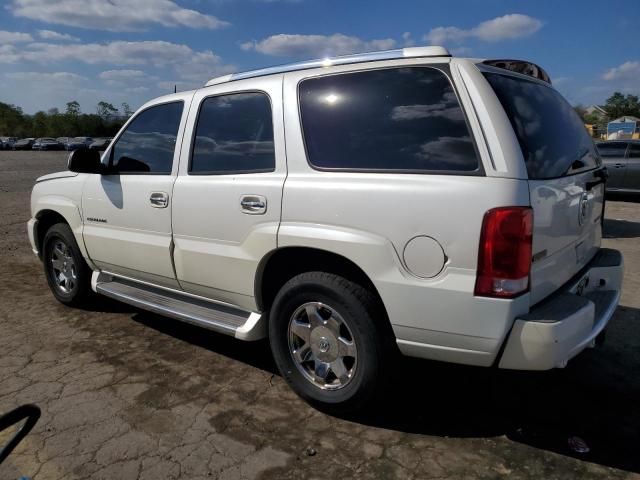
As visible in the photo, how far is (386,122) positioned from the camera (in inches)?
107

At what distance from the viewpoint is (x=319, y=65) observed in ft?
10.2

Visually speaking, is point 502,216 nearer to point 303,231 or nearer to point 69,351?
point 303,231

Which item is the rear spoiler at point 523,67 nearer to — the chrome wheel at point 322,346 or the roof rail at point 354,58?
the roof rail at point 354,58

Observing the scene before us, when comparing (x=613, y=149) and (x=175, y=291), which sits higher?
(x=613, y=149)

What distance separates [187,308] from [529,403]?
2.30 m

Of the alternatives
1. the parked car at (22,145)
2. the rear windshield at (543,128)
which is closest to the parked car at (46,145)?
the parked car at (22,145)

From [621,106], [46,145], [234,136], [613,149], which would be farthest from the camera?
[621,106]

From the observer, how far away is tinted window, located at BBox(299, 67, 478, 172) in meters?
2.52

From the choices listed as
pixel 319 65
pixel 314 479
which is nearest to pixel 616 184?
pixel 319 65

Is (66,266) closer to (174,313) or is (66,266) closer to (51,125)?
(174,313)

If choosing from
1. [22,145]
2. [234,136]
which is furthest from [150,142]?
[22,145]

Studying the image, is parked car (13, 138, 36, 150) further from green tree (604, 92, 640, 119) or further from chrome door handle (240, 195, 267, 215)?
green tree (604, 92, 640, 119)

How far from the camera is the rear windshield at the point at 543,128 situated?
2.53 m

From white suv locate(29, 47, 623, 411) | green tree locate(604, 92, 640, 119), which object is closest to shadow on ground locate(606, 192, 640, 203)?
white suv locate(29, 47, 623, 411)
